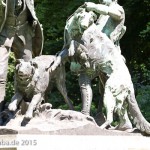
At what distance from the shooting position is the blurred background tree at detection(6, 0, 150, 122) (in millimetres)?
16062

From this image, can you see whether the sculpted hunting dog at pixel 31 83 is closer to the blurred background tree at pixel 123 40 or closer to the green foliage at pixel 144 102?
the green foliage at pixel 144 102


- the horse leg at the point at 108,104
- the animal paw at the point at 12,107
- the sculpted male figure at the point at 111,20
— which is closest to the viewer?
the animal paw at the point at 12,107

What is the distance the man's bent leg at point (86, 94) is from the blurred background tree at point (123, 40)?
575 cm

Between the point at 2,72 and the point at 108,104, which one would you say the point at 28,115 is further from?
the point at 108,104

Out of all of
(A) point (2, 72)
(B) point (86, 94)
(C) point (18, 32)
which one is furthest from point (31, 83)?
(C) point (18, 32)

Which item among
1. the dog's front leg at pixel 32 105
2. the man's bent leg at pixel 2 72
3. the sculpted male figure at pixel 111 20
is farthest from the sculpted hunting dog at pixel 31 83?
the sculpted male figure at pixel 111 20

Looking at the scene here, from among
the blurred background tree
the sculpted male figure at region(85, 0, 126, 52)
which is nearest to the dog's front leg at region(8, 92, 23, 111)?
the sculpted male figure at region(85, 0, 126, 52)

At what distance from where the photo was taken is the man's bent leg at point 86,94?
9.37 meters

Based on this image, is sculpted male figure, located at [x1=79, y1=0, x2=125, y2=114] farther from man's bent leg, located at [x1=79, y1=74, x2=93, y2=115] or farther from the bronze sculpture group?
man's bent leg, located at [x1=79, y1=74, x2=93, y2=115]

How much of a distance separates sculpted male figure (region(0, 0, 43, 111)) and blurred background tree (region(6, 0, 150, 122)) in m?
5.33

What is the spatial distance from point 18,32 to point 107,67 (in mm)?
1609

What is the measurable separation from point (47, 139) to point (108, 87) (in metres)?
1.49

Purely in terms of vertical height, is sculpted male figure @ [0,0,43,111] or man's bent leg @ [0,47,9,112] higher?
sculpted male figure @ [0,0,43,111]

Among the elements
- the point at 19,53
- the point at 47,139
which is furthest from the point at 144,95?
the point at 47,139
